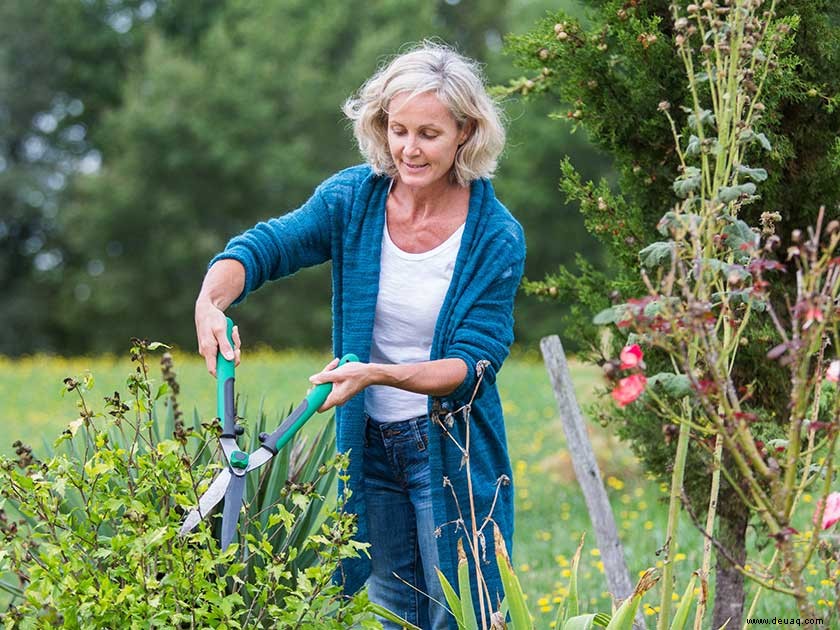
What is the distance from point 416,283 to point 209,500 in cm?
Result: 82

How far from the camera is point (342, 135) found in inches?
944

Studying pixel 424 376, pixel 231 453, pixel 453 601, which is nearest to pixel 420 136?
pixel 424 376

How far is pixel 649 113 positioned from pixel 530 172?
2029 cm

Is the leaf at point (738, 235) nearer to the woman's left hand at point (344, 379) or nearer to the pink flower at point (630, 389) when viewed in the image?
the pink flower at point (630, 389)

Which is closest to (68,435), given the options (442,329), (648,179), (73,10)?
(442,329)

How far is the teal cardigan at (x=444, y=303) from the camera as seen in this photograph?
274 cm

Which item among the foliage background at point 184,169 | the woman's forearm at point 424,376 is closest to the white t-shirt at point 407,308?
the woman's forearm at point 424,376

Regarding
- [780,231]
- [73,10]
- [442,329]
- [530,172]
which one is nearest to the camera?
[442,329]

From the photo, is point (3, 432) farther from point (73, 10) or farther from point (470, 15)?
point (470, 15)

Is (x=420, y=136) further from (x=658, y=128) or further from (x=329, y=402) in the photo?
(x=658, y=128)

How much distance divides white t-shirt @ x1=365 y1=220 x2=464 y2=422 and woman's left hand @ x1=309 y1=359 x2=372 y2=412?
46 cm

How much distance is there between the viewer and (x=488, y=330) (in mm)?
2732

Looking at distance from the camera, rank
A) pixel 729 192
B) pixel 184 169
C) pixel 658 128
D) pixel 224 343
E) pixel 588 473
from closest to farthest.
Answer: pixel 729 192, pixel 224 343, pixel 658 128, pixel 588 473, pixel 184 169

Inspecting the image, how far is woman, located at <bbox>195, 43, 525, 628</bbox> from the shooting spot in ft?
8.98
